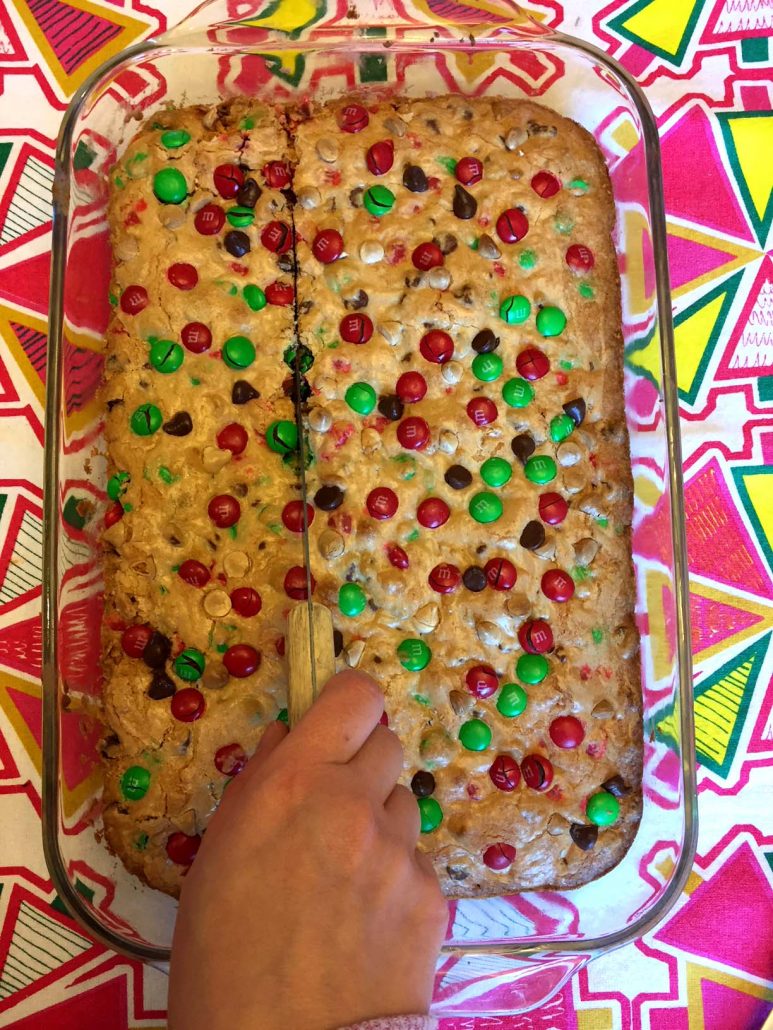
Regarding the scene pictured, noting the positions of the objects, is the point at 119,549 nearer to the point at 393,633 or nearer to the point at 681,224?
the point at 393,633

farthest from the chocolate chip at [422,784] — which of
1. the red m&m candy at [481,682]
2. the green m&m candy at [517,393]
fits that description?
the green m&m candy at [517,393]

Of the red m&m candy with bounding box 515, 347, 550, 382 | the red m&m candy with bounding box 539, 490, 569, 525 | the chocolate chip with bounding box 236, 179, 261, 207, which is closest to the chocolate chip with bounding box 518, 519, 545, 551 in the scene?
the red m&m candy with bounding box 539, 490, 569, 525

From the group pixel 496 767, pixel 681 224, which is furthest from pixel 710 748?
pixel 681 224

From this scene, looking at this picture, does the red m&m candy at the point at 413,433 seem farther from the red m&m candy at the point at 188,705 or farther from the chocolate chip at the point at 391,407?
the red m&m candy at the point at 188,705

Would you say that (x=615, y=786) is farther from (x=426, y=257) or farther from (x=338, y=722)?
(x=426, y=257)

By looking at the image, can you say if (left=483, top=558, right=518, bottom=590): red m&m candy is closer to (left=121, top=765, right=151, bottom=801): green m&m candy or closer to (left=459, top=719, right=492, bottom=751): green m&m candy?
(left=459, top=719, right=492, bottom=751): green m&m candy

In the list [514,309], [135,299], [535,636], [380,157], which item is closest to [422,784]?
[535,636]
